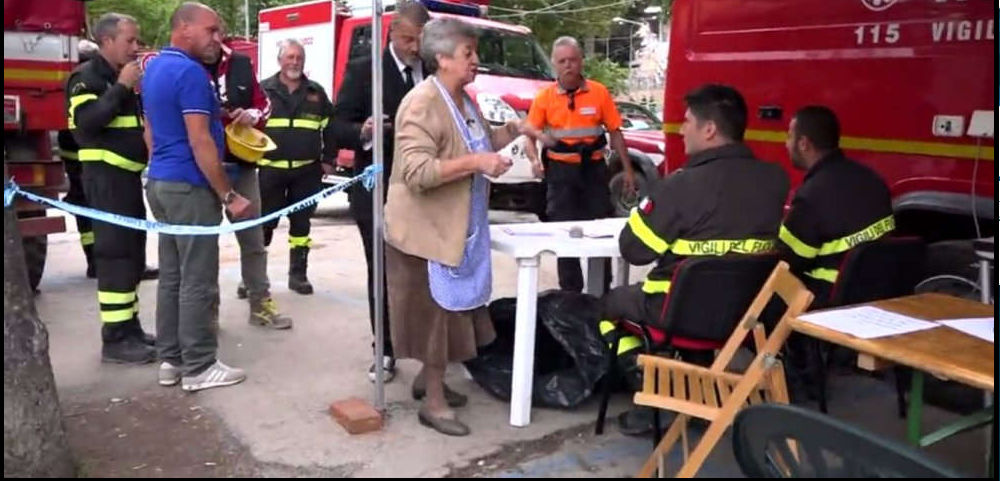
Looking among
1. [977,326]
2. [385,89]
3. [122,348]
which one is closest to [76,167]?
[122,348]

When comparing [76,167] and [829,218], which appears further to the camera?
[76,167]

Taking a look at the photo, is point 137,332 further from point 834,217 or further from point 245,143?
point 834,217

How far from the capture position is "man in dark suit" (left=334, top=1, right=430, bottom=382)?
163 inches

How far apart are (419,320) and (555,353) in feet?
2.97

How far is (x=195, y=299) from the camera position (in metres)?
4.21

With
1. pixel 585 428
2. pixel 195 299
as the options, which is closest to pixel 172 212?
pixel 195 299

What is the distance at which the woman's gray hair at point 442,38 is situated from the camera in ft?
11.8

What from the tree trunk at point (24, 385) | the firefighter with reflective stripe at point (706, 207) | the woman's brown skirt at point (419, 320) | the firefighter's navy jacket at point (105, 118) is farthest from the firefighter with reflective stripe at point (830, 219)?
the firefighter's navy jacket at point (105, 118)

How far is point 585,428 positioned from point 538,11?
19434 millimetres

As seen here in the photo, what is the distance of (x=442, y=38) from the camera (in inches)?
141

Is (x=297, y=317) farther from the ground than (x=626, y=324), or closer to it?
closer to it

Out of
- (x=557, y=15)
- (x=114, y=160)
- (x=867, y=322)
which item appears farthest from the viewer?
(x=557, y=15)

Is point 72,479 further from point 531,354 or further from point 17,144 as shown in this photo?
point 17,144

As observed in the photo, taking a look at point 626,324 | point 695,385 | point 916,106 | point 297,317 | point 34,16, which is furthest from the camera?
point 297,317
